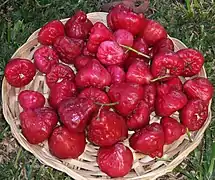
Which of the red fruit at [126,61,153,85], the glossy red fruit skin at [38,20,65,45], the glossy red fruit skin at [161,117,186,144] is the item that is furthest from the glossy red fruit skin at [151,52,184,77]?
the glossy red fruit skin at [38,20,65,45]

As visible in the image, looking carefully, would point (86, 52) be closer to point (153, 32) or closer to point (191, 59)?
point (153, 32)

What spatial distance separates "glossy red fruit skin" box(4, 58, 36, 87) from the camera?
75.1 inches

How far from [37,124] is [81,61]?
0.95 feet

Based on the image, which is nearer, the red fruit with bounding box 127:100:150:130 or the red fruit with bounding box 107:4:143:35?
the red fruit with bounding box 127:100:150:130

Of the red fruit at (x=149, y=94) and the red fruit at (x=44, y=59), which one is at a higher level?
the red fruit at (x=44, y=59)

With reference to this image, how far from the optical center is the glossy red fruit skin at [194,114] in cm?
183

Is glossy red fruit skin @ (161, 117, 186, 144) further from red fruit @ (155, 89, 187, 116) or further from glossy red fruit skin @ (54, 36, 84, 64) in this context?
glossy red fruit skin @ (54, 36, 84, 64)

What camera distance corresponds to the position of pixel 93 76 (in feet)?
5.96

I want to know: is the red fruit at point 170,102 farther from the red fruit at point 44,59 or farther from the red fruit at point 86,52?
the red fruit at point 44,59

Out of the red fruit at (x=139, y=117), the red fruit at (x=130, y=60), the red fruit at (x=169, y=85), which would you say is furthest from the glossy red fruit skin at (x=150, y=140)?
the red fruit at (x=130, y=60)

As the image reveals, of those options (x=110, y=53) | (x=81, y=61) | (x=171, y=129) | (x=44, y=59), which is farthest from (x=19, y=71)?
(x=171, y=129)

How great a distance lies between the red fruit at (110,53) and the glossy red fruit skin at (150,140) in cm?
27

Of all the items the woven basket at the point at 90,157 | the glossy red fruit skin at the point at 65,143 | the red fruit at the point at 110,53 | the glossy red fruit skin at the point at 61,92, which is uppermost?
the red fruit at the point at 110,53

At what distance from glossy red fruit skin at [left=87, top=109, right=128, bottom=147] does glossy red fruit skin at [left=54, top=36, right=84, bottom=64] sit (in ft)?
1.07
